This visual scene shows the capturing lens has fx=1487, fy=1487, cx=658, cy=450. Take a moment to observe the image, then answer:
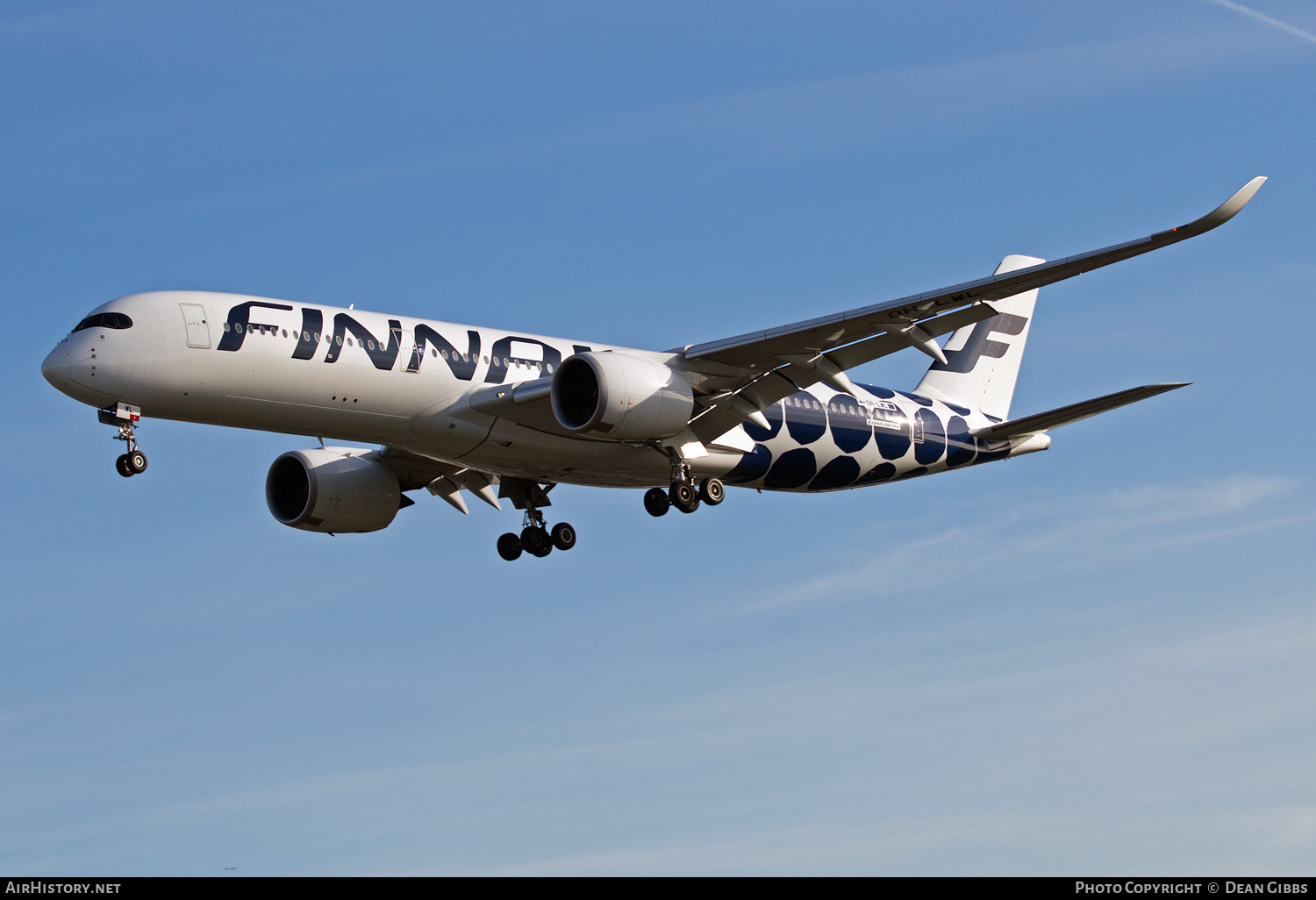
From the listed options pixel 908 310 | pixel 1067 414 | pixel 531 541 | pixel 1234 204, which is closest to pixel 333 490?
pixel 531 541

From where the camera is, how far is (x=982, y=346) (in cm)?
4422

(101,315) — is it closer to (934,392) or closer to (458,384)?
(458,384)

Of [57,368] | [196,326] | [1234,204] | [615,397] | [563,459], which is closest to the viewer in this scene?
[1234,204]

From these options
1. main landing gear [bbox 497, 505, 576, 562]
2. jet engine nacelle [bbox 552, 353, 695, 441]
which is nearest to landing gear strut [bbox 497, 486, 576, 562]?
main landing gear [bbox 497, 505, 576, 562]

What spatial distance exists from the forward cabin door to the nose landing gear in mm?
1773

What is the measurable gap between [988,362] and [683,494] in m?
13.7

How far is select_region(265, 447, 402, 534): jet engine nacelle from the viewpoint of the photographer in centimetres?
3747

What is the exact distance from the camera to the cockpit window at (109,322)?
29688 mm

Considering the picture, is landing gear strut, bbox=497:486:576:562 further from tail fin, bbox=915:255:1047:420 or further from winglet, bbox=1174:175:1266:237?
winglet, bbox=1174:175:1266:237

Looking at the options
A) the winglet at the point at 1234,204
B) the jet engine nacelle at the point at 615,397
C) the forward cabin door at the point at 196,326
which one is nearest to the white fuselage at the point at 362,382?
the forward cabin door at the point at 196,326

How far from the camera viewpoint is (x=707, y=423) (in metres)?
34.7

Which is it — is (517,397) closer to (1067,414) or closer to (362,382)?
(362,382)
